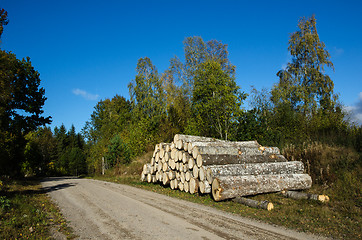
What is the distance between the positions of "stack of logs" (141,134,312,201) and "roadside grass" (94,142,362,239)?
1.51 ft

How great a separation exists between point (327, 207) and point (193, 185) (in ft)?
17.1

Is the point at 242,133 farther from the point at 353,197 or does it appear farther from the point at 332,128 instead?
the point at 353,197

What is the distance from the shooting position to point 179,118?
88.9ft

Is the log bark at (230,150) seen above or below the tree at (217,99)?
below

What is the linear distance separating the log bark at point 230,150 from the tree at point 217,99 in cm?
564

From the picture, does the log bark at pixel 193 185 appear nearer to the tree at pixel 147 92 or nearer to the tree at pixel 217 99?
the tree at pixel 217 99

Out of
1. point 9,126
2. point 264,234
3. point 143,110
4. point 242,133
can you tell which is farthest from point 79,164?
point 264,234

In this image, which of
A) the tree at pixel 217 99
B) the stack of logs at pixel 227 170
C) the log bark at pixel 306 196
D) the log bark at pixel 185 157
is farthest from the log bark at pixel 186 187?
the tree at pixel 217 99

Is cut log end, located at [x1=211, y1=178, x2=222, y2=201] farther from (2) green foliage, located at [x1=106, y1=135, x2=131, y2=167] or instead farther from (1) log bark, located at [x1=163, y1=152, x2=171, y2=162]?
(2) green foliage, located at [x1=106, y1=135, x2=131, y2=167]

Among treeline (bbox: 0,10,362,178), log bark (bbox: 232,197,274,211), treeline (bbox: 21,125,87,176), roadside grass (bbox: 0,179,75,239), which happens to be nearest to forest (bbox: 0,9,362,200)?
treeline (bbox: 0,10,362,178)

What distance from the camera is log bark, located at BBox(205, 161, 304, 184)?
9.77 meters

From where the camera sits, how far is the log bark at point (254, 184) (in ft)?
29.1

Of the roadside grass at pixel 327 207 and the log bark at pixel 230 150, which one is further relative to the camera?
the log bark at pixel 230 150

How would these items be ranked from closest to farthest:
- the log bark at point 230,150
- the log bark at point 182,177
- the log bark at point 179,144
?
1. the log bark at point 230,150
2. the log bark at point 182,177
3. the log bark at point 179,144
